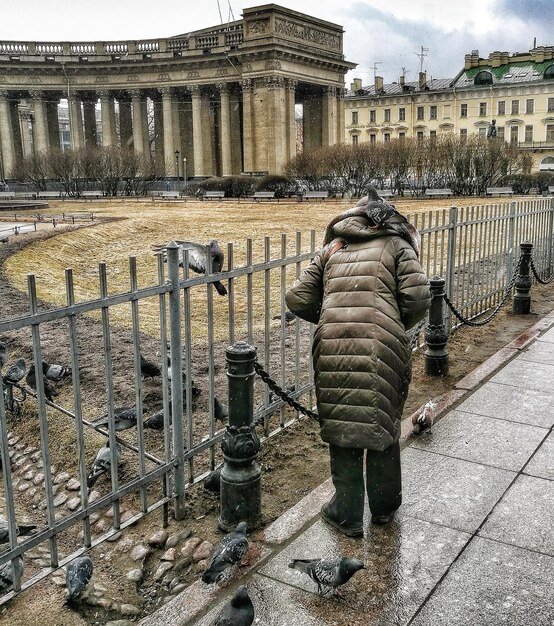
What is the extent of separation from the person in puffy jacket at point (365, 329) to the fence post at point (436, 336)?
133 inches

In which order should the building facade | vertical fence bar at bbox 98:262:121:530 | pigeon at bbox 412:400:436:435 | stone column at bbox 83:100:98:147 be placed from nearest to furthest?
1. vertical fence bar at bbox 98:262:121:530
2. pigeon at bbox 412:400:436:435
3. stone column at bbox 83:100:98:147
4. the building facade

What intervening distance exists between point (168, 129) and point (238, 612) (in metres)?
72.9

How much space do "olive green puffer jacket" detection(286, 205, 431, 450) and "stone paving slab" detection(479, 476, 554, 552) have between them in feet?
3.28

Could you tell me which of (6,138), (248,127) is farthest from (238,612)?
(6,138)

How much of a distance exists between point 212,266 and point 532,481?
2793 mm

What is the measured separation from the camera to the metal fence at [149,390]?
3963mm

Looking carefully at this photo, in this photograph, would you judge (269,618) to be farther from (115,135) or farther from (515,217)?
(115,135)

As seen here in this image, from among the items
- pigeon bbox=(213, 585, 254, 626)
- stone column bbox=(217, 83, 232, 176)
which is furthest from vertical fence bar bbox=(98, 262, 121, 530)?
stone column bbox=(217, 83, 232, 176)

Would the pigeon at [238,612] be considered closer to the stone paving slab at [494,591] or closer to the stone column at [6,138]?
the stone paving slab at [494,591]

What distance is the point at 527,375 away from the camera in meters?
7.77

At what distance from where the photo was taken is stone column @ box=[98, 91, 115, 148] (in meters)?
72.1

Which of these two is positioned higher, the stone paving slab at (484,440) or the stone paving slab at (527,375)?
the stone paving slab at (527,375)

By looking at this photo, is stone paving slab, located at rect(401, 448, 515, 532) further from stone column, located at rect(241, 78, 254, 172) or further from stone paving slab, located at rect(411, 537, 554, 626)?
stone column, located at rect(241, 78, 254, 172)

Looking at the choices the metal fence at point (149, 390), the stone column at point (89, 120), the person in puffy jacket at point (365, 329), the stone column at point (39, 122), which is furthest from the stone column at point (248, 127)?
the person in puffy jacket at point (365, 329)
